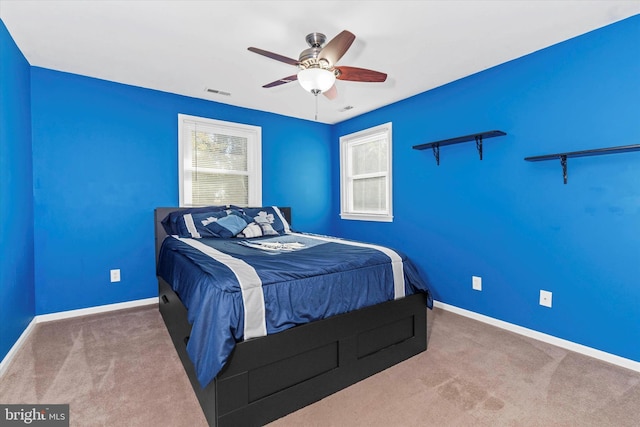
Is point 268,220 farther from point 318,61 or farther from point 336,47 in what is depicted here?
point 336,47

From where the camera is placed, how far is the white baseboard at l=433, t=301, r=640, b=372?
2.10 metres

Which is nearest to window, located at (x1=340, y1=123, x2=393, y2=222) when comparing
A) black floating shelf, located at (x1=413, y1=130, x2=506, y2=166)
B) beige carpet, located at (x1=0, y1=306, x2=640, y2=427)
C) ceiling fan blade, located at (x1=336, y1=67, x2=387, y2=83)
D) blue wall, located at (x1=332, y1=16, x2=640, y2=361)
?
blue wall, located at (x1=332, y1=16, x2=640, y2=361)

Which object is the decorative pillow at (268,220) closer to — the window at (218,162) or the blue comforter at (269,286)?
the window at (218,162)

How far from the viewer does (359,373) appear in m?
1.90

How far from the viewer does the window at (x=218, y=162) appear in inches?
141

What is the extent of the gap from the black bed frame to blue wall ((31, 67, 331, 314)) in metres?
1.39

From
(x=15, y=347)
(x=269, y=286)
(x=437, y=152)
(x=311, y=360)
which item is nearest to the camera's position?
(x=269, y=286)

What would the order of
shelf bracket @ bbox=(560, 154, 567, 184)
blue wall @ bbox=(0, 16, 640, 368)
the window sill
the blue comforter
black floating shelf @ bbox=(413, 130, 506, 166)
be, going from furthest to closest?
the window sill
black floating shelf @ bbox=(413, 130, 506, 166)
shelf bracket @ bbox=(560, 154, 567, 184)
blue wall @ bbox=(0, 16, 640, 368)
the blue comforter

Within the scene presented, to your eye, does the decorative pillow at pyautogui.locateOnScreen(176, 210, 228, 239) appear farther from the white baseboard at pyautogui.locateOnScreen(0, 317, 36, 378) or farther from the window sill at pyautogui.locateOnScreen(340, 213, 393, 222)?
the window sill at pyautogui.locateOnScreen(340, 213, 393, 222)

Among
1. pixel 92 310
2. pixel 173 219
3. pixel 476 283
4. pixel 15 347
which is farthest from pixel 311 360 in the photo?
pixel 92 310

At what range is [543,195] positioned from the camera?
2.50 m

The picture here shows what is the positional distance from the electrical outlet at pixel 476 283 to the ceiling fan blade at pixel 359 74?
2041mm

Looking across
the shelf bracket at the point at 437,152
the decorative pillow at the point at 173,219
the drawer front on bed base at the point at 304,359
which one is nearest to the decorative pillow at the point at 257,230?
the decorative pillow at the point at 173,219

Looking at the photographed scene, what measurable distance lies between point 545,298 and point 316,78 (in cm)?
248
